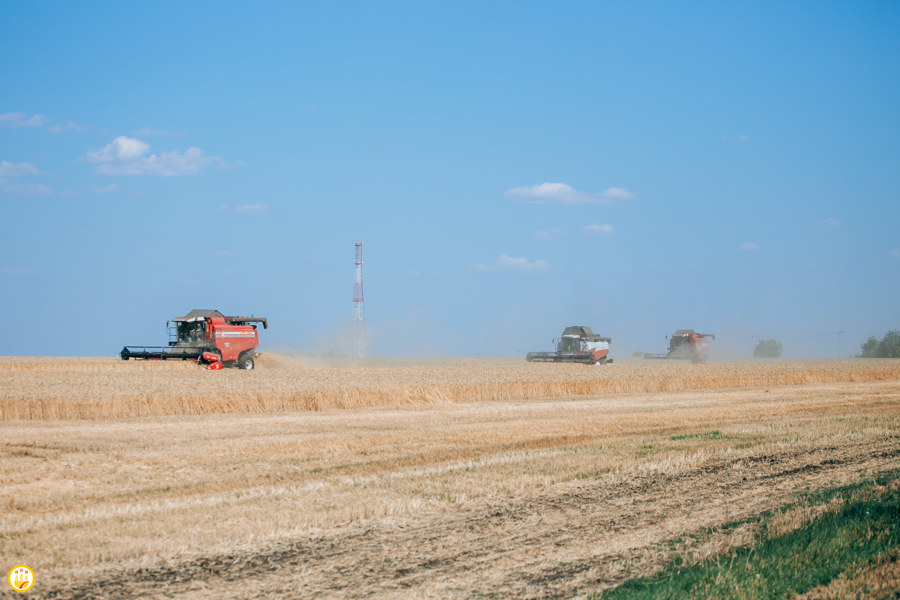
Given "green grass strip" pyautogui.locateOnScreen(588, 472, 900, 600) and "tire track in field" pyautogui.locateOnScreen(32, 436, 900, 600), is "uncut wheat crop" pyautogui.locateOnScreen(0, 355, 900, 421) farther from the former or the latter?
"green grass strip" pyautogui.locateOnScreen(588, 472, 900, 600)

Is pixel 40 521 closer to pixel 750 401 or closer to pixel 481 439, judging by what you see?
pixel 481 439

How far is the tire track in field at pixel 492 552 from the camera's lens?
22.1 feet

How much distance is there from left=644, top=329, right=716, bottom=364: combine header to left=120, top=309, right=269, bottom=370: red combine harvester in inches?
1613

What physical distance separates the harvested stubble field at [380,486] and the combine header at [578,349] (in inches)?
1131

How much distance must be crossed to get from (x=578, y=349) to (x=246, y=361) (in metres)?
24.0

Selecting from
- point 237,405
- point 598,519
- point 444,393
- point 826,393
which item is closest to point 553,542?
point 598,519

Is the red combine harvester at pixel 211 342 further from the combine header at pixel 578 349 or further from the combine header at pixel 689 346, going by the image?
the combine header at pixel 689 346

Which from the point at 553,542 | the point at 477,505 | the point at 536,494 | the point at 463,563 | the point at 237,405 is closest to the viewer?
the point at 463,563

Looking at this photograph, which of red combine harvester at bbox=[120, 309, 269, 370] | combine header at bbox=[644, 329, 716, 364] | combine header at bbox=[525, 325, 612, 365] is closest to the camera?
red combine harvester at bbox=[120, 309, 269, 370]

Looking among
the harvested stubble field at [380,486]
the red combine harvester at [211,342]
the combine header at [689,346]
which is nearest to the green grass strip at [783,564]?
the harvested stubble field at [380,486]

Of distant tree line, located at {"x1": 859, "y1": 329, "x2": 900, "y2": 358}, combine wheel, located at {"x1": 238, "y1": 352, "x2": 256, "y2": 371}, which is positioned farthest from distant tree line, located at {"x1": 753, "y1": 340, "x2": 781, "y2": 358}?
combine wheel, located at {"x1": 238, "y1": 352, "x2": 256, "y2": 371}

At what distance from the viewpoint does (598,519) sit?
9.30 metres

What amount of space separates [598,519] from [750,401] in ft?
66.9

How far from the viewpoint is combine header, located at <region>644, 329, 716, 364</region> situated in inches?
2664
